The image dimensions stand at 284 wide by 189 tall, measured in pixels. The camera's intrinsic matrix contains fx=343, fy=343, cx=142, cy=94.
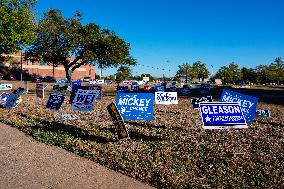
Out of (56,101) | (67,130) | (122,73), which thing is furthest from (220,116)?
(122,73)

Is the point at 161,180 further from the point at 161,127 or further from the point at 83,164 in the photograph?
the point at 161,127

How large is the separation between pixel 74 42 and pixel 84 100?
43.2 metres

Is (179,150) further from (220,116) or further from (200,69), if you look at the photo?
(200,69)

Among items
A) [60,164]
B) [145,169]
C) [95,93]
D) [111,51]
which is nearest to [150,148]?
[145,169]

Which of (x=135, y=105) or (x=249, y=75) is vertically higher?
(x=249, y=75)

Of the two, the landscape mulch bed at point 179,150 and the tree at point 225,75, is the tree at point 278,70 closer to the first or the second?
the tree at point 225,75

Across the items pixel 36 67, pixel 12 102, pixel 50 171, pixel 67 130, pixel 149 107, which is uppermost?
pixel 36 67

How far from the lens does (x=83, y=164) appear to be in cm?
766

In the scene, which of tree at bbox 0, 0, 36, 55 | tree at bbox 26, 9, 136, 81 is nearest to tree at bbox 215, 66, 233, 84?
tree at bbox 26, 9, 136, 81

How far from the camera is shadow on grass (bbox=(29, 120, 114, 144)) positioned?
10.6m

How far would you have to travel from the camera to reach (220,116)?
30.6 feet

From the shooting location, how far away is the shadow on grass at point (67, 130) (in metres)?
10.6

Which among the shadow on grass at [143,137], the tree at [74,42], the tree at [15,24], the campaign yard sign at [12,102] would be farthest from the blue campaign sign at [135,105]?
the tree at [74,42]

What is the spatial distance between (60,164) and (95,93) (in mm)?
5601
